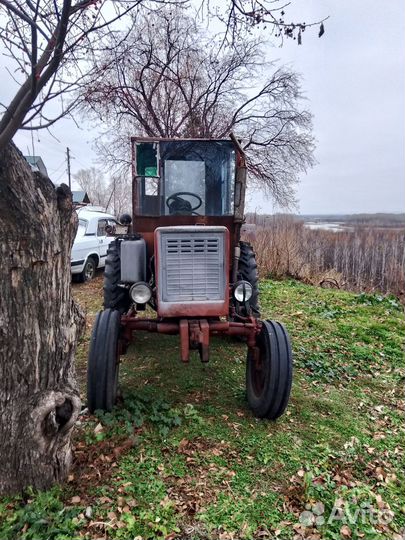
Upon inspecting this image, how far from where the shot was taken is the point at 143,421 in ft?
9.73

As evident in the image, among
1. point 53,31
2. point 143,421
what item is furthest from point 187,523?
point 53,31

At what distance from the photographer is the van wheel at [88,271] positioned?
29.0ft

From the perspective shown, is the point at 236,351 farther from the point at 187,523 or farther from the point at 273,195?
the point at 273,195

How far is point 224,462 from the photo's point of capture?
2.65 meters

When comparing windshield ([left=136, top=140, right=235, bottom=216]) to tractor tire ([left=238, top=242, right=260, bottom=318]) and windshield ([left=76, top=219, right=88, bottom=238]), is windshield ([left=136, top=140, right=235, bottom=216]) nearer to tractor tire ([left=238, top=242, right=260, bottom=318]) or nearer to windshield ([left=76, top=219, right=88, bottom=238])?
tractor tire ([left=238, top=242, right=260, bottom=318])

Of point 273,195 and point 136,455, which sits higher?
point 273,195

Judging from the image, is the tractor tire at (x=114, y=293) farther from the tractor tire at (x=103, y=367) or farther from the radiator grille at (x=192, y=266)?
the radiator grille at (x=192, y=266)

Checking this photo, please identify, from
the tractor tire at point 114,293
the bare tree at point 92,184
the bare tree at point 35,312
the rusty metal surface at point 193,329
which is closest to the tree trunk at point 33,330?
the bare tree at point 35,312

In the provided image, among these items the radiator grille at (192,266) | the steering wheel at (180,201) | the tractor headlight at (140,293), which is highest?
the steering wheel at (180,201)

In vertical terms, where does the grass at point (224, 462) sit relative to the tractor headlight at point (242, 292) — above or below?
below

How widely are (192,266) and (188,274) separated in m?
0.08

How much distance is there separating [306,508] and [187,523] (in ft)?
2.47

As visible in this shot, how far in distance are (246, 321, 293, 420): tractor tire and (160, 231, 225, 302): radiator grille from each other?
557 mm

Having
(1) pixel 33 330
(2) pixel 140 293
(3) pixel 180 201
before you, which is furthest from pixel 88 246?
(1) pixel 33 330
